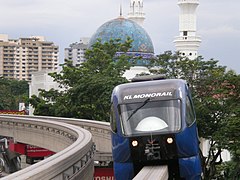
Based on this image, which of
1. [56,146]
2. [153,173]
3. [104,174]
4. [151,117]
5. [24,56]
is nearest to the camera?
[153,173]

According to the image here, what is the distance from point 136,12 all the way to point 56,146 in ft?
193

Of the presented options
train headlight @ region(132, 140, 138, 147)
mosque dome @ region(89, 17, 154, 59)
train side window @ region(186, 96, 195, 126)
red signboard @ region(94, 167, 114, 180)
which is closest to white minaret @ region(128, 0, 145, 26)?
mosque dome @ region(89, 17, 154, 59)

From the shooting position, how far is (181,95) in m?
16.2

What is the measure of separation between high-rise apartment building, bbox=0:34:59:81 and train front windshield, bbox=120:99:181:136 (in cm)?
16360

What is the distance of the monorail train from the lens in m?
15.8

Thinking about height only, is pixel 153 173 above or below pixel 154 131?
below

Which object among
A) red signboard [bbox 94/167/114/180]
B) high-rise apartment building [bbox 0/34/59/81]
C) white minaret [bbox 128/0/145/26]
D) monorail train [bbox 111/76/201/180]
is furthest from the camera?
high-rise apartment building [bbox 0/34/59/81]

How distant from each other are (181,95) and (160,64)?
115 feet

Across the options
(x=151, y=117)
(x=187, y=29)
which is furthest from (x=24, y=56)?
(x=151, y=117)

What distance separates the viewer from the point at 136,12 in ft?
297

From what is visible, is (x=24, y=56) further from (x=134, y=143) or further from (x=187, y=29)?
(x=134, y=143)

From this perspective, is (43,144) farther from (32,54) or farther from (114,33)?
(32,54)

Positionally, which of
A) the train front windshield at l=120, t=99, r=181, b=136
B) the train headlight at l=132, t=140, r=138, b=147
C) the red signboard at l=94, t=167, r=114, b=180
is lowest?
the red signboard at l=94, t=167, r=114, b=180

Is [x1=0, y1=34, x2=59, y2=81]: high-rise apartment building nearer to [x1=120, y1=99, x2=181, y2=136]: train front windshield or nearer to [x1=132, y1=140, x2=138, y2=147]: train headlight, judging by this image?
[x1=120, y1=99, x2=181, y2=136]: train front windshield
